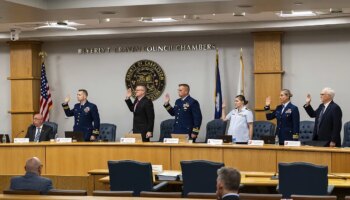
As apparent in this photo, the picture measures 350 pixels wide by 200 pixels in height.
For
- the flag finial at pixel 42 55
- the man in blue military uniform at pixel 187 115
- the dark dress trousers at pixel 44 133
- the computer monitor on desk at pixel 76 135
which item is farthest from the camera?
the flag finial at pixel 42 55

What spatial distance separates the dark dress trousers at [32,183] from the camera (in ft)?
23.5

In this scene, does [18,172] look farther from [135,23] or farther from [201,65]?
[201,65]

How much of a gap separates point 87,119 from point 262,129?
306 cm

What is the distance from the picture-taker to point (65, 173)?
1055cm

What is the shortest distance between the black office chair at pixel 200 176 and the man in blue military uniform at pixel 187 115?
4.07 m

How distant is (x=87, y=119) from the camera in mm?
12461

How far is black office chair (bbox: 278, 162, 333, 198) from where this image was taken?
7316 mm

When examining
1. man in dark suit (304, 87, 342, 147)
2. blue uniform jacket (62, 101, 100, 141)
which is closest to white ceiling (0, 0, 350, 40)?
man in dark suit (304, 87, 342, 147)

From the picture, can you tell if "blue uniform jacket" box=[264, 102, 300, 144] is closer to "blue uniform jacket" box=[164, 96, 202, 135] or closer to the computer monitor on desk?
"blue uniform jacket" box=[164, 96, 202, 135]

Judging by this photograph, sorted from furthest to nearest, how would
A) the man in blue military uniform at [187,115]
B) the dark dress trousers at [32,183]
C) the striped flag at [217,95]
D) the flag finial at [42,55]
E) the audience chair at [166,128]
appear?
the flag finial at [42,55] < the striped flag at [217,95] < the audience chair at [166,128] < the man in blue military uniform at [187,115] < the dark dress trousers at [32,183]

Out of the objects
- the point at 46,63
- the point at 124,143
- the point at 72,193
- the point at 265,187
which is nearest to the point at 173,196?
the point at 72,193

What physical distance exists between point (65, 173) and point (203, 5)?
137 inches

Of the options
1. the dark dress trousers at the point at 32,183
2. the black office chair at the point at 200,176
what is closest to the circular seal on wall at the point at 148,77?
the black office chair at the point at 200,176

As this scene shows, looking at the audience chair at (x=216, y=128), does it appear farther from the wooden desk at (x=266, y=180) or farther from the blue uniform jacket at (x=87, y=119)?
the wooden desk at (x=266, y=180)
